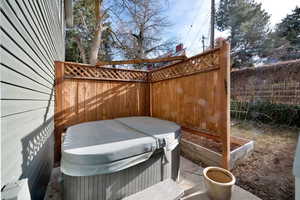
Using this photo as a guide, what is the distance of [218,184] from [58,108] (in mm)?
3236

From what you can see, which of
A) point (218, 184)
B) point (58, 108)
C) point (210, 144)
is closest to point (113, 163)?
point (218, 184)

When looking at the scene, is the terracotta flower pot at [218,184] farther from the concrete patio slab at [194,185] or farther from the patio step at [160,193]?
the patio step at [160,193]

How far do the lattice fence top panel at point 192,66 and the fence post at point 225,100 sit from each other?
15 cm

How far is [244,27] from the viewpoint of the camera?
11.3m

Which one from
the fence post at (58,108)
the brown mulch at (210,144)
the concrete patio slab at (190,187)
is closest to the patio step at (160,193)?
the concrete patio slab at (190,187)

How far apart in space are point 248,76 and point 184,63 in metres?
5.66

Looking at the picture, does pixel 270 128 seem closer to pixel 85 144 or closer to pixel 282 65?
pixel 282 65

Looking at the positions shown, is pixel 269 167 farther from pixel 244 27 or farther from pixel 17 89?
pixel 244 27

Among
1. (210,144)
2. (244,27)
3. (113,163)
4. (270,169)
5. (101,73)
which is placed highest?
(244,27)

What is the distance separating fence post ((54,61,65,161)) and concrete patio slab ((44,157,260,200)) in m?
0.51

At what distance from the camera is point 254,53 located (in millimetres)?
11477

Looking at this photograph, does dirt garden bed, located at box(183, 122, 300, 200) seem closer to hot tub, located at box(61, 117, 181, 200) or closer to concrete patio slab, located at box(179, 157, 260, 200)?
concrete patio slab, located at box(179, 157, 260, 200)

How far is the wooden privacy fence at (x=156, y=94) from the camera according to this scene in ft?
7.41

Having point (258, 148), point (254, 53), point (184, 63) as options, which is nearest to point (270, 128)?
point (258, 148)
